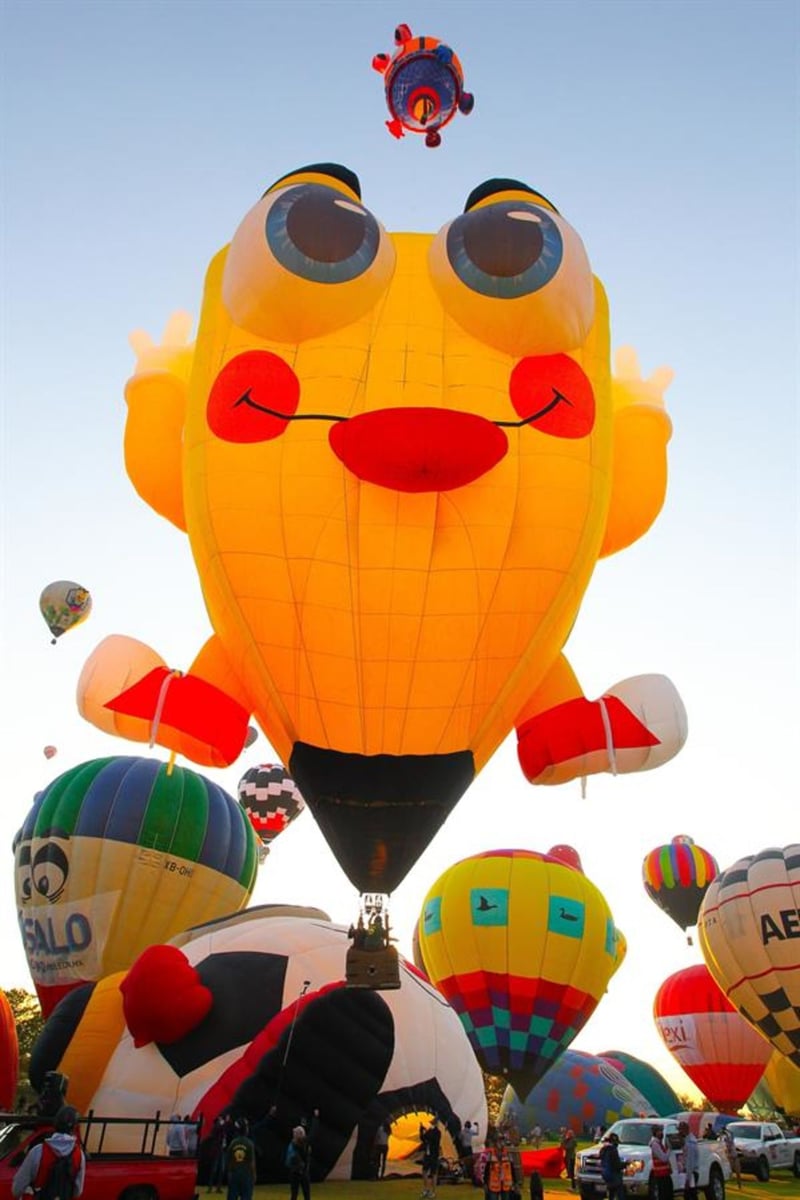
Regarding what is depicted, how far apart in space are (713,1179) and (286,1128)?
3708mm

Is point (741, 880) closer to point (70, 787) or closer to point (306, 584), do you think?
point (70, 787)

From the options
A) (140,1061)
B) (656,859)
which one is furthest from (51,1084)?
(656,859)

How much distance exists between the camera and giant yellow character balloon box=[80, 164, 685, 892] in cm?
733

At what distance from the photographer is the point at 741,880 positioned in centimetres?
1656

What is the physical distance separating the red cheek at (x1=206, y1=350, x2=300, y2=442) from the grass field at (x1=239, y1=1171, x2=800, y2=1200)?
5.45m

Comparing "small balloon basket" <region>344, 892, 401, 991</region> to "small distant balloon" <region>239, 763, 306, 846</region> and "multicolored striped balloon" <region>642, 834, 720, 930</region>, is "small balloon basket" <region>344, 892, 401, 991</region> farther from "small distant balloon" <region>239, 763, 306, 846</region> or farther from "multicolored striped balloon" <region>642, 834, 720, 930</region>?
"multicolored striped balloon" <region>642, 834, 720, 930</region>

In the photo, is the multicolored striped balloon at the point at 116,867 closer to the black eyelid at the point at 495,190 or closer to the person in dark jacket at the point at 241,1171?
the person in dark jacket at the point at 241,1171

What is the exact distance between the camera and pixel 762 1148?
1372cm

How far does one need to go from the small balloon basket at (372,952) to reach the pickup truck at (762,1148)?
7.91 m

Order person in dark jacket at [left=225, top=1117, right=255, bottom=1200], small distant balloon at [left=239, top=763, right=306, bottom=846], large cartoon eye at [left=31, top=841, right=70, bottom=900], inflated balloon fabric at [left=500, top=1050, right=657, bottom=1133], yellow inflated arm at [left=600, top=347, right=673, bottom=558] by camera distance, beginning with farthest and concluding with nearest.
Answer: inflated balloon fabric at [left=500, top=1050, right=657, bottom=1133]
small distant balloon at [left=239, top=763, right=306, bottom=846]
large cartoon eye at [left=31, top=841, right=70, bottom=900]
yellow inflated arm at [left=600, top=347, right=673, bottom=558]
person in dark jacket at [left=225, top=1117, right=255, bottom=1200]

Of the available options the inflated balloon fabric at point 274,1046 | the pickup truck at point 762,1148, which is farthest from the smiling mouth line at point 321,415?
the pickup truck at point 762,1148

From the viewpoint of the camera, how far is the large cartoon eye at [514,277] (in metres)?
7.45

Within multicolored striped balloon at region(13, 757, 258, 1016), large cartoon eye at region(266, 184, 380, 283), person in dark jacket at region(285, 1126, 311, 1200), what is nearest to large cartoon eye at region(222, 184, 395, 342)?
large cartoon eye at region(266, 184, 380, 283)

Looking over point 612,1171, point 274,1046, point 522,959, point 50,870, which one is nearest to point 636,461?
point 274,1046
